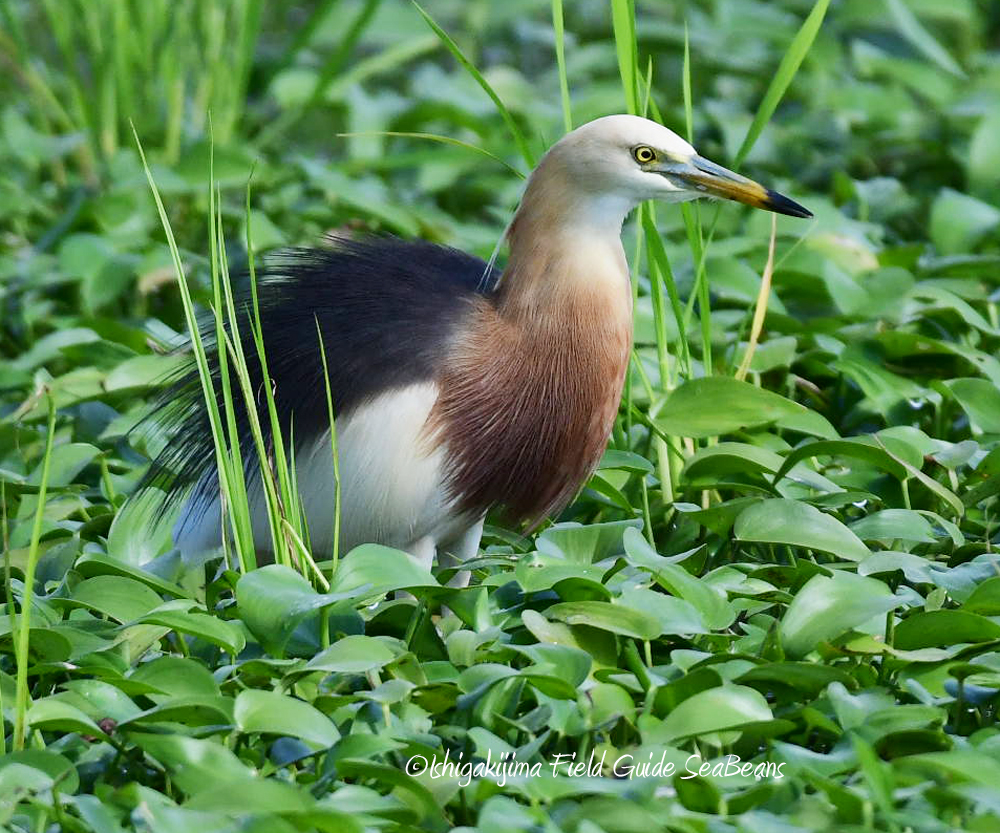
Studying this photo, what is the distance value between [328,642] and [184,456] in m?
0.60

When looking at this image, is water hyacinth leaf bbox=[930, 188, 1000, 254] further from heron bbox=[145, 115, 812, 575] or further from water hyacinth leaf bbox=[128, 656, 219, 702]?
water hyacinth leaf bbox=[128, 656, 219, 702]

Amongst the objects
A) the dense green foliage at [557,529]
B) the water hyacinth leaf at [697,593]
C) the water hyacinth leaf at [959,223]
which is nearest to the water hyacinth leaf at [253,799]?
the dense green foliage at [557,529]

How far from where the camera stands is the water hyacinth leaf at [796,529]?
2254 millimetres

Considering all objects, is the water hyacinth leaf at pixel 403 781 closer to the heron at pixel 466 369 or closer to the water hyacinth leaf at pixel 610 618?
the water hyacinth leaf at pixel 610 618

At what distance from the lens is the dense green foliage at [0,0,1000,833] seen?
5.89 feet

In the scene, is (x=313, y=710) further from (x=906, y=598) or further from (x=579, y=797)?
(x=906, y=598)

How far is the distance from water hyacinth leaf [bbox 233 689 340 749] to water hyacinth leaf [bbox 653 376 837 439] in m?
0.90

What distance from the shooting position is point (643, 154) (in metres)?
2.41

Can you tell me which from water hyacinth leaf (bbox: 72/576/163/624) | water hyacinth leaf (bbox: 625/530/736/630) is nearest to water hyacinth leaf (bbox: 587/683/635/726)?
water hyacinth leaf (bbox: 625/530/736/630)

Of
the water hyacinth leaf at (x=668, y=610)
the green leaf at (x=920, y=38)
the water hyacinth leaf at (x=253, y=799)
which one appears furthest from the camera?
the green leaf at (x=920, y=38)

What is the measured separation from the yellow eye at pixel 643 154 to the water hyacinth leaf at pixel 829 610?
27.6 inches

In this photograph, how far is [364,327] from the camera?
243 cm

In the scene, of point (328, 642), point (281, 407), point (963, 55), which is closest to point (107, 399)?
point (281, 407)

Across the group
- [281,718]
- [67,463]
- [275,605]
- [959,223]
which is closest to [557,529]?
[275,605]
